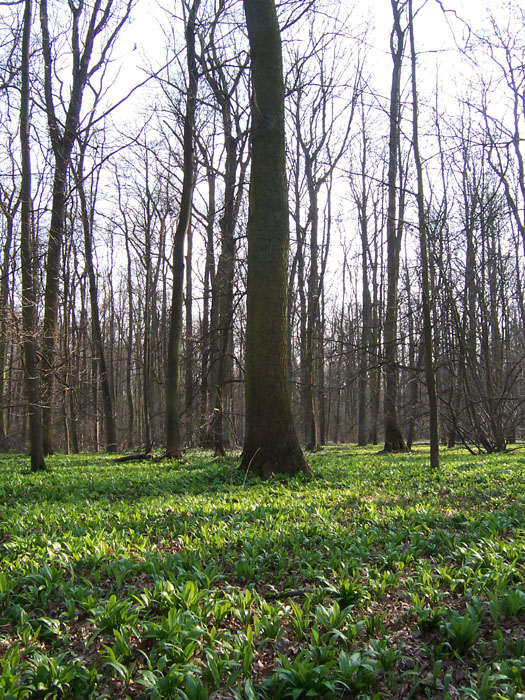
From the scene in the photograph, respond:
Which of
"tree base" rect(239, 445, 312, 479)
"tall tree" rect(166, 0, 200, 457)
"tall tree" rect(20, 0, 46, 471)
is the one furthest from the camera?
"tall tree" rect(166, 0, 200, 457)

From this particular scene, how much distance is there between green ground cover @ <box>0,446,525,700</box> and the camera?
7.63 feet

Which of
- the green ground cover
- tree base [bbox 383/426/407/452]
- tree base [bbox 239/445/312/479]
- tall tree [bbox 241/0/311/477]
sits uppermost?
tall tree [bbox 241/0/311/477]

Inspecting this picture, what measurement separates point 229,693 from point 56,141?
11.5 metres

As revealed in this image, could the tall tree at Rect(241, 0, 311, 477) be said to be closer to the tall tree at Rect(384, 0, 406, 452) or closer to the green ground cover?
the green ground cover

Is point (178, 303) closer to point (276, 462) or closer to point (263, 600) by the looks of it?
point (276, 462)

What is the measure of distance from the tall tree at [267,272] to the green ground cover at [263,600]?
74.1 inches

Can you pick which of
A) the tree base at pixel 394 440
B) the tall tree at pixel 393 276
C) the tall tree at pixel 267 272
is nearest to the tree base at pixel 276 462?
the tall tree at pixel 267 272

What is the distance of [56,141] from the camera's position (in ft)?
34.9

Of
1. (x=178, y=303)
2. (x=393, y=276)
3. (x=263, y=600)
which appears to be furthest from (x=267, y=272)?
(x=393, y=276)

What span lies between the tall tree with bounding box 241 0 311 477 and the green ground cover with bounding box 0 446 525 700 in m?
1.88

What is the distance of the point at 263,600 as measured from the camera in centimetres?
304

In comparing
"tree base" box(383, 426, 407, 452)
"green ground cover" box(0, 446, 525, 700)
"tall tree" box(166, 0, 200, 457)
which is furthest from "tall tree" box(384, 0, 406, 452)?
"green ground cover" box(0, 446, 525, 700)

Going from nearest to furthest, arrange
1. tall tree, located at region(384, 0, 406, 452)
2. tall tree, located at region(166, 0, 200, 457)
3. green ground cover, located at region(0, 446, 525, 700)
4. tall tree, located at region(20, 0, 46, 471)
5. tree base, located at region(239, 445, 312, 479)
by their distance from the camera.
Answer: green ground cover, located at region(0, 446, 525, 700)
tree base, located at region(239, 445, 312, 479)
tall tree, located at region(20, 0, 46, 471)
tall tree, located at region(166, 0, 200, 457)
tall tree, located at region(384, 0, 406, 452)

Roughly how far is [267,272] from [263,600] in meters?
5.38
